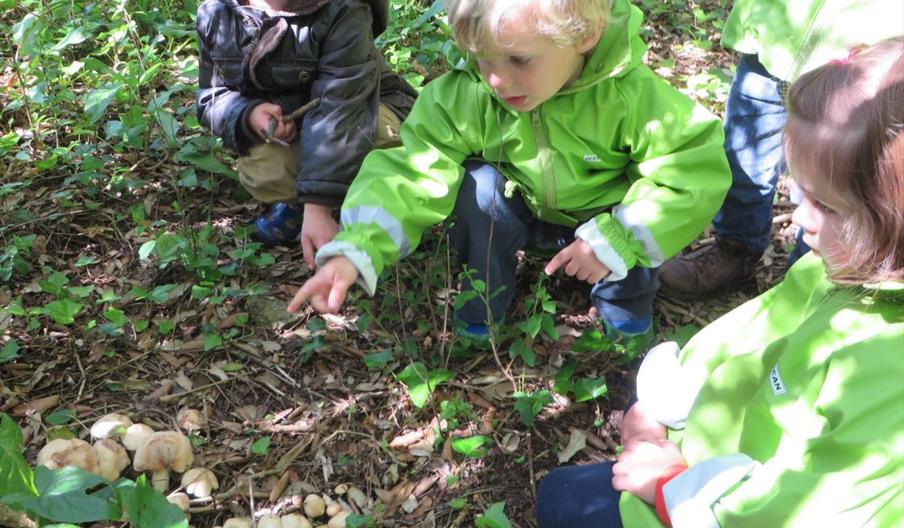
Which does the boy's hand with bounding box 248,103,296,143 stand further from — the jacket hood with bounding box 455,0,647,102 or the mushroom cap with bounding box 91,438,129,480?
the mushroom cap with bounding box 91,438,129,480

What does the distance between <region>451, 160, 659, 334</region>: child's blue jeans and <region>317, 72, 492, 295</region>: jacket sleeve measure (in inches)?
3.0

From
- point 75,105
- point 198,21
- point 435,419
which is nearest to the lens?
point 435,419

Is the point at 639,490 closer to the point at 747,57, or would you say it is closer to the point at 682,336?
the point at 682,336

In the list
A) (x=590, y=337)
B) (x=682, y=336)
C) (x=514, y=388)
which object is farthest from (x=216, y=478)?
(x=682, y=336)

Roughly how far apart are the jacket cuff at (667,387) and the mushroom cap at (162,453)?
1.37 meters

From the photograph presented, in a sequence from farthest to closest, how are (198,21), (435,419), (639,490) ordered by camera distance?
(198,21)
(435,419)
(639,490)

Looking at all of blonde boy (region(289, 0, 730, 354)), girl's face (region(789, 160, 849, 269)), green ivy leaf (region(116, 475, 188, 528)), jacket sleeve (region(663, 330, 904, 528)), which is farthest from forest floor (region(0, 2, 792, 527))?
girl's face (region(789, 160, 849, 269))

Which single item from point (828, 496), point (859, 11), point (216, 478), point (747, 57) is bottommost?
point (216, 478)

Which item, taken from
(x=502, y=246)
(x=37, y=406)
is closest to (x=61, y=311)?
(x=37, y=406)

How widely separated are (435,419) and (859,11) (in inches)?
69.6

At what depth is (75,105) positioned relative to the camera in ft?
12.5

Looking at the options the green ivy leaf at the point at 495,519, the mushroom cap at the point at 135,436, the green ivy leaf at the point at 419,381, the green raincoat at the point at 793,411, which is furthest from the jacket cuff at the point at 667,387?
the mushroom cap at the point at 135,436

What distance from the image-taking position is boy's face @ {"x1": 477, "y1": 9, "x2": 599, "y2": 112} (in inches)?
82.4

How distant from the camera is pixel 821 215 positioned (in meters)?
1.45
